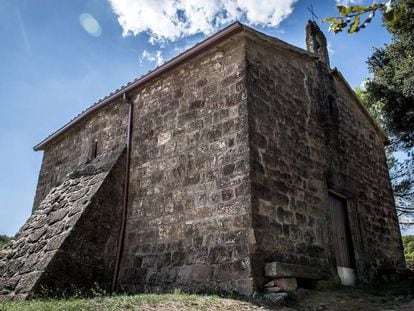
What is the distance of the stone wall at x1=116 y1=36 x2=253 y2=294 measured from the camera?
20.3ft

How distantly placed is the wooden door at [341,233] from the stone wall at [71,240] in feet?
14.5

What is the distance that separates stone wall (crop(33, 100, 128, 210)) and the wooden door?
485 centimetres

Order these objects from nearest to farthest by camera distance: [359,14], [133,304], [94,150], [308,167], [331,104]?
[359,14] → [133,304] → [308,167] → [331,104] → [94,150]

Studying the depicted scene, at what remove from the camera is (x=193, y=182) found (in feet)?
23.1

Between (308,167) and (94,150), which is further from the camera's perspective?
(94,150)

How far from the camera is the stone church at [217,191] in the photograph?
632 cm

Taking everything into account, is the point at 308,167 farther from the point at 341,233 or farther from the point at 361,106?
the point at 361,106

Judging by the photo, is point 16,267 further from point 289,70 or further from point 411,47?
point 411,47

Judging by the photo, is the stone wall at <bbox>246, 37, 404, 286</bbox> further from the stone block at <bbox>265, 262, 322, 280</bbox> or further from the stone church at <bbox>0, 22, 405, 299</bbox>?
the stone block at <bbox>265, 262, 322, 280</bbox>

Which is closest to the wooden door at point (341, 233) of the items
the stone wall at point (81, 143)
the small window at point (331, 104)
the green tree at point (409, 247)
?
the small window at point (331, 104)

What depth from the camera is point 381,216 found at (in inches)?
385

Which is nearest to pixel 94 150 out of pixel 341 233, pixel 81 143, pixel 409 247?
pixel 81 143

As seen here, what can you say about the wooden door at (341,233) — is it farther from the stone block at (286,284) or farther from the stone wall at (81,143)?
the stone wall at (81,143)

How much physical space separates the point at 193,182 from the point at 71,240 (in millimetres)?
2343
